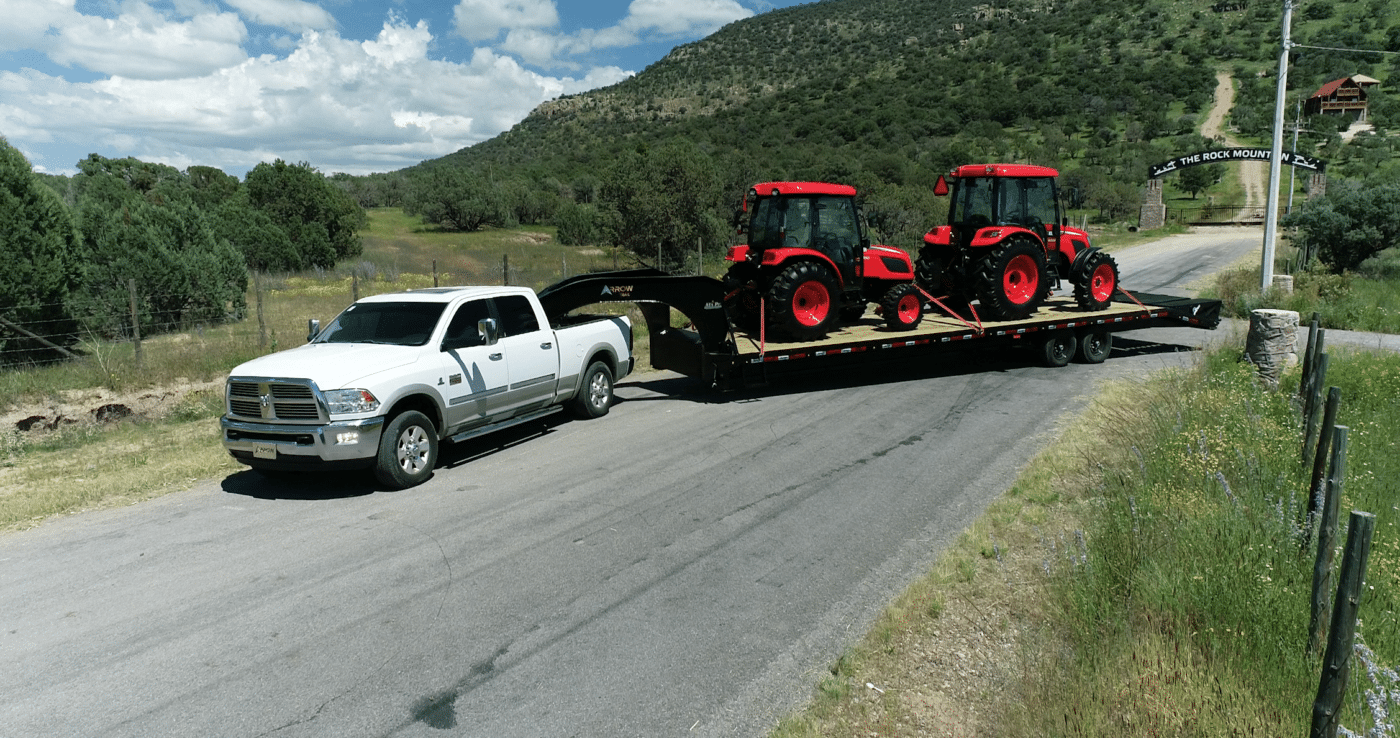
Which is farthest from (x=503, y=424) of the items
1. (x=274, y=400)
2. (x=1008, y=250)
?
(x=1008, y=250)

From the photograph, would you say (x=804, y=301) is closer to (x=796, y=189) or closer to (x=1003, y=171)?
(x=796, y=189)

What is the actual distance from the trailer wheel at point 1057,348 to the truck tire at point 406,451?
1005cm

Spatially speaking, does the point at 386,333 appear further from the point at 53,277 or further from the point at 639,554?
the point at 53,277

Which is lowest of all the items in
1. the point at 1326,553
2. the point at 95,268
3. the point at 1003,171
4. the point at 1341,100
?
the point at 1326,553

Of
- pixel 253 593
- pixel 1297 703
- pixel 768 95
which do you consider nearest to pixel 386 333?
pixel 253 593

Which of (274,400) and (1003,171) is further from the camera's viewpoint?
(1003,171)

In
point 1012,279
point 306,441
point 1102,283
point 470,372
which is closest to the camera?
point 306,441

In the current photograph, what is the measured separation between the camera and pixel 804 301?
12383 millimetres

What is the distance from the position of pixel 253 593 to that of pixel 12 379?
10752 mm

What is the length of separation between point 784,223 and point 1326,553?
9.48 metres

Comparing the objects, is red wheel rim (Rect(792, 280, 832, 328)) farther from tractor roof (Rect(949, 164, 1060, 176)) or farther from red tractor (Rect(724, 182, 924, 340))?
tractor roof (Rect(949, 164, 1060, 176))

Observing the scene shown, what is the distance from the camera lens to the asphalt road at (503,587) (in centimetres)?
439

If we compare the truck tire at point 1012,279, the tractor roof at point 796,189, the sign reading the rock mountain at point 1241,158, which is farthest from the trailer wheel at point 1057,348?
the sign reading the rock mountain at point 1241,158

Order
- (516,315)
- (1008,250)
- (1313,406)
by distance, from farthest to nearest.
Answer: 1. (1008,250)
2. (516,315)
3. (1313,406)
